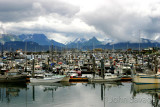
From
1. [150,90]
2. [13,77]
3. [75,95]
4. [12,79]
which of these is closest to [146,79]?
[150,90]

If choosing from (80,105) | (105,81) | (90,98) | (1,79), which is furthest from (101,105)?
(1,79)

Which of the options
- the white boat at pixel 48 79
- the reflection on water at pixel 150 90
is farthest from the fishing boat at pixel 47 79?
the reflection on water at pixel 150 90

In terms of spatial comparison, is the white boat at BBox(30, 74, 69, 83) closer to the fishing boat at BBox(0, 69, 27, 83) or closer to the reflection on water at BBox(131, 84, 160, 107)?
the fishing boat at BBox(0, 69, 27, 83)

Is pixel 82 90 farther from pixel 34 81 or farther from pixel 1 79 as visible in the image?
pixel 1 79

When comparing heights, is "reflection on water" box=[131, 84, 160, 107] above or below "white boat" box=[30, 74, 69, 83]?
below

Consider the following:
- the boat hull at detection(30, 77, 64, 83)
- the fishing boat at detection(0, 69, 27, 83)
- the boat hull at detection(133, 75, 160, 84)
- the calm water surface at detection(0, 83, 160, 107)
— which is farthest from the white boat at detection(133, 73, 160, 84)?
the fishing boat at detection(0, 69, 27, 83)

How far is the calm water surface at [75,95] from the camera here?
3922 cm

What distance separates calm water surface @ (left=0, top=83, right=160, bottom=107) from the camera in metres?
39.2

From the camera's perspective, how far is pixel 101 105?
3756cm

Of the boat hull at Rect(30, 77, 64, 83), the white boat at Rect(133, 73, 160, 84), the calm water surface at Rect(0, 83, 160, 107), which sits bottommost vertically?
the calm water surface at Rect(0, 83, 160, 107)

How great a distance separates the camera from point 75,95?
4666 centimetres

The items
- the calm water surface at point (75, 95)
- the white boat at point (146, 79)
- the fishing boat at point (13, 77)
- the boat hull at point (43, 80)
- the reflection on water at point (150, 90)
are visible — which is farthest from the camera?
the boat hull at point (43, 80)

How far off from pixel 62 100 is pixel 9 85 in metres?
21.9

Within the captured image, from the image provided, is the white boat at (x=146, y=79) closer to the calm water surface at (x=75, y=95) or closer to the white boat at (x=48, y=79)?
the calm water surface at (x=75, y=95)
